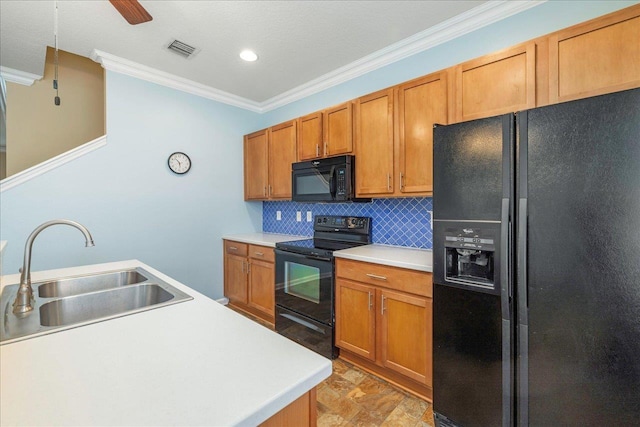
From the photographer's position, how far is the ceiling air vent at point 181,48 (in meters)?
2.51

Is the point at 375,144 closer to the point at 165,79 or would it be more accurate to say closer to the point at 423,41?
the point at 423,41

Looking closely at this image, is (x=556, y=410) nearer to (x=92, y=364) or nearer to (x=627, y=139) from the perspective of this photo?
(x=627, y=139)

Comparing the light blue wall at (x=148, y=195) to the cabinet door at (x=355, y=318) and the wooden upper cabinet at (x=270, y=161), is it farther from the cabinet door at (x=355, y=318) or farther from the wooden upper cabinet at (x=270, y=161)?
the cabinet door at (x=355, y=318)

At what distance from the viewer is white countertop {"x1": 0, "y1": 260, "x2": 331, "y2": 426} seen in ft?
1.81

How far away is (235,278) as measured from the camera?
3.53 m

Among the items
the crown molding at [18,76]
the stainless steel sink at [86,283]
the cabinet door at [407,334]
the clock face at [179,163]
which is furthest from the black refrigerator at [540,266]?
the crown molding at [18,76]

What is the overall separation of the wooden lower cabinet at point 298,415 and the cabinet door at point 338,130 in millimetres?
2167

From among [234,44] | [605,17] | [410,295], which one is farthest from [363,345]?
[234,44]

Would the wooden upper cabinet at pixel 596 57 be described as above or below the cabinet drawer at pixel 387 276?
above

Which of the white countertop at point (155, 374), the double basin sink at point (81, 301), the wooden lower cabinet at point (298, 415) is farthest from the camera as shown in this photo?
the double basin sink at point (81, 301)

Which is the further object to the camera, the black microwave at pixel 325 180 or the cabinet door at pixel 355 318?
the black microwave at pixel 325 180

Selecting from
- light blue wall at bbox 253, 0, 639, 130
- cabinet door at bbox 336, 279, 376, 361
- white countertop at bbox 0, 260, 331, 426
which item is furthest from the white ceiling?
white countertop at bbox 0, 260, 331, 426

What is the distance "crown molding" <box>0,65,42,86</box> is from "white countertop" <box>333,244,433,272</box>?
12.1 ft

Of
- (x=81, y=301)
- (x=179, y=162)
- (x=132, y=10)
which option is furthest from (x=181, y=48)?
(x=81, y=301)
